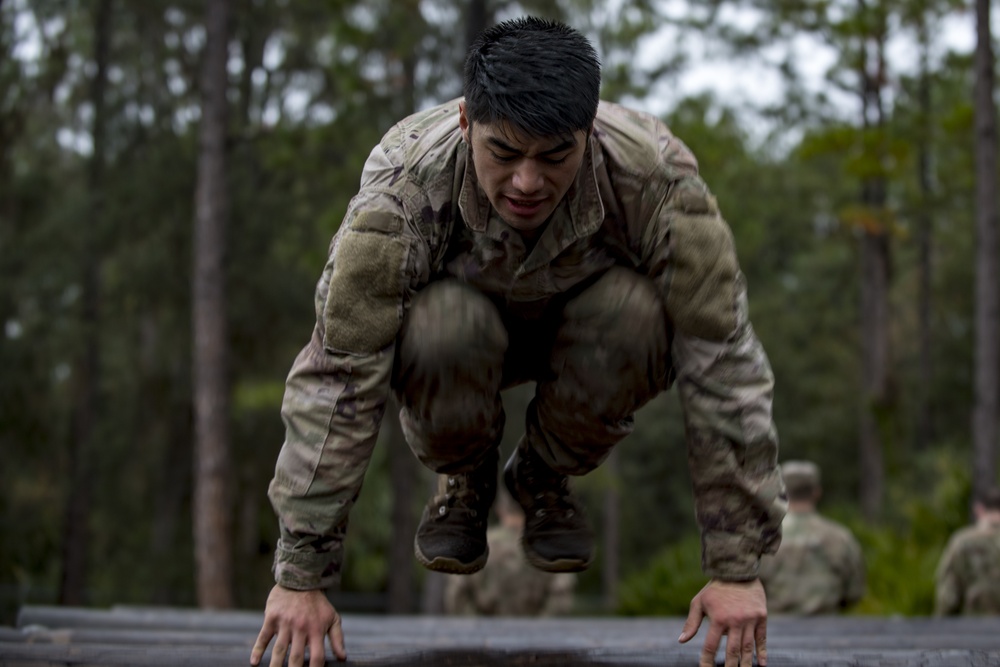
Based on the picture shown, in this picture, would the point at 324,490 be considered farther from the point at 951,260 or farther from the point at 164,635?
the point at 951,260

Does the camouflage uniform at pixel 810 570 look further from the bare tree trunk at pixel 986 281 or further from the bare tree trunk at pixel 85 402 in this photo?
the bare tree trunk at pixel 85 402

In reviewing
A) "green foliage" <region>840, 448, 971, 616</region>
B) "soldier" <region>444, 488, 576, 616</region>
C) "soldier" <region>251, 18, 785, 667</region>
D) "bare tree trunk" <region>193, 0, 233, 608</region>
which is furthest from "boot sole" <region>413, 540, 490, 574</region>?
"bare tree trunk" <region>193, 0, 233, 608</region>

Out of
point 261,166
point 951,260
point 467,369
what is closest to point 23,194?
point 261,166

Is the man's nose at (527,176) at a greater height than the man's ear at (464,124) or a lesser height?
lesser

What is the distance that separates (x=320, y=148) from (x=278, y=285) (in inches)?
101

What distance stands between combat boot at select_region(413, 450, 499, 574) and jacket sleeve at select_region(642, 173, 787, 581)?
929 mm

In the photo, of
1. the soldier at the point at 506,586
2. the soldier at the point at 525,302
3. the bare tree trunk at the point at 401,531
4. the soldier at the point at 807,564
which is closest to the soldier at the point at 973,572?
the soldier at the point at 807,564

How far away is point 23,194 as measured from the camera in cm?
1702

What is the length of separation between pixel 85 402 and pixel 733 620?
1546cm

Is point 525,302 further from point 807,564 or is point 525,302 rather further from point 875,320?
point 875,320

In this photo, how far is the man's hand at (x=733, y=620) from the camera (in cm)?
279

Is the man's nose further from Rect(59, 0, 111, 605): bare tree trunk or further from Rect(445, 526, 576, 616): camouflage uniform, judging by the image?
Rect(59, 0, 111, 605): bare tree trunk

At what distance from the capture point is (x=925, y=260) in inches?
909

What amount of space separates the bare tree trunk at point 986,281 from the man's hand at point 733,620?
707 centimetres
